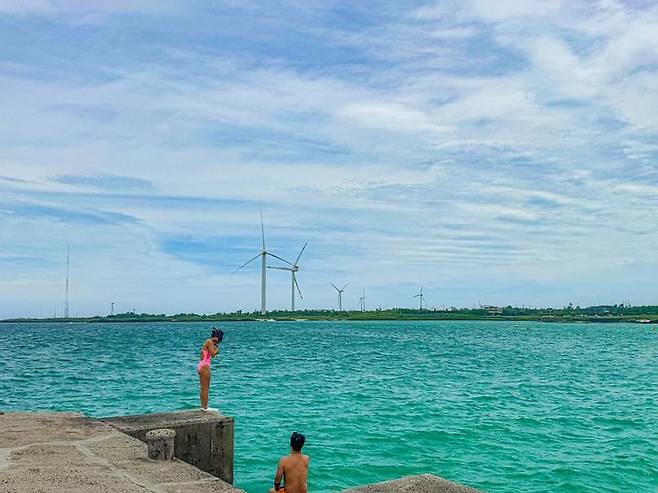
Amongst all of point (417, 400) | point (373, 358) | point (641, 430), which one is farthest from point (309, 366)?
point (641, 430)

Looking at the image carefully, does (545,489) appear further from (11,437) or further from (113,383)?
(113,383)

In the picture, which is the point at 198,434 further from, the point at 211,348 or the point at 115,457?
the point at 115,457

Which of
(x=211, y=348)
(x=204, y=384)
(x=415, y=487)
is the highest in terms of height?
(x=211, y=348)

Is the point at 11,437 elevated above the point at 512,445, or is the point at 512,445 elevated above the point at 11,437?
the point at 11,437

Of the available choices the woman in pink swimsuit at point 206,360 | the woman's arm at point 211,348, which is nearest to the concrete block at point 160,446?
the woman in pink swimsuit at point 206,360

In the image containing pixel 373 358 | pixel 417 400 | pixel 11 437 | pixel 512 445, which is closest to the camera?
pixel 11 437

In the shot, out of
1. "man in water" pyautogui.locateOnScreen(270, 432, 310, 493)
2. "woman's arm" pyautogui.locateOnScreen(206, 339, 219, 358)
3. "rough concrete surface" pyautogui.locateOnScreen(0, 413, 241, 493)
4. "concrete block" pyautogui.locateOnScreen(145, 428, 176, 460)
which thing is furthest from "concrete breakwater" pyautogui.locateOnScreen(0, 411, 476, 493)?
"woman's arm" pyautogui.locateOnScreen(206, 339, 219, 358)

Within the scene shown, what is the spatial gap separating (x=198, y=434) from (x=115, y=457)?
9.46ft

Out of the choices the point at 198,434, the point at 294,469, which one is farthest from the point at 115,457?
the point at 294,469

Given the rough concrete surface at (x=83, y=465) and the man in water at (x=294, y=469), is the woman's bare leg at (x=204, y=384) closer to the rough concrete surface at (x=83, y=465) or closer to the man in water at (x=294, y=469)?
the rough concrete surface at (x=83, y=465)

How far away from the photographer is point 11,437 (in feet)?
44.0

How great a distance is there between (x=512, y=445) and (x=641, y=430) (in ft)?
24.0

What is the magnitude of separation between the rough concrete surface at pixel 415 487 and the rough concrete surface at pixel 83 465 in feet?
7.16

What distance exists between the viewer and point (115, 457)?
12.1 m
